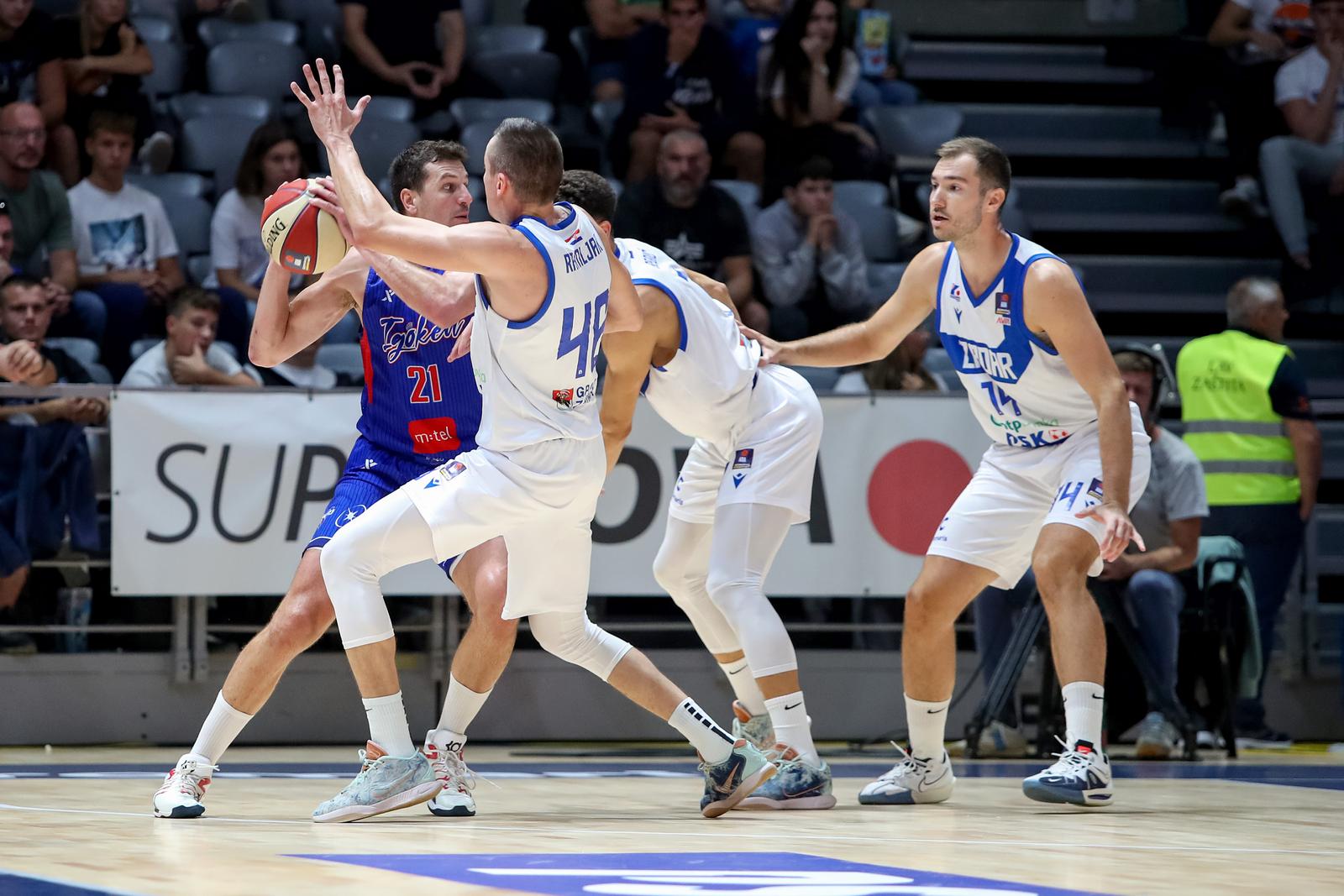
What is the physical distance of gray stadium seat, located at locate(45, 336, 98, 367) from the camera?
27.5 feet

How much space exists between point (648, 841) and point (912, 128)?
27.1 ft

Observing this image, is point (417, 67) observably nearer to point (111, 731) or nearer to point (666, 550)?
point (111, 731)

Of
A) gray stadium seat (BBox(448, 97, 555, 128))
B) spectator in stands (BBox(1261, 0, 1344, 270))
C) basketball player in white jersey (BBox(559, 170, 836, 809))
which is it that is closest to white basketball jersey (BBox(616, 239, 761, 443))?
basketball player in white jersey (BBox(559, 170, 836, 809))

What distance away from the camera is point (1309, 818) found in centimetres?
527

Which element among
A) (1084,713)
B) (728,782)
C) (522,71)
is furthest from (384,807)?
(522,71)

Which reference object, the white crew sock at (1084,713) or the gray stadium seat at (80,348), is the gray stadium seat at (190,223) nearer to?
the gray stadium seat at (80,348)

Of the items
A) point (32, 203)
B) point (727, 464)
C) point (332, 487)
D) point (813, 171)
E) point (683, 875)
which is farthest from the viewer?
point (813, 171)

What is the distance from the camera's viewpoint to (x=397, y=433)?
5.50 meters

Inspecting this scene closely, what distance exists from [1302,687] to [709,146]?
438 cm

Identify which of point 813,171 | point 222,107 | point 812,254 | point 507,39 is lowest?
point 812,254

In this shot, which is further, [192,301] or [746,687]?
[192,301]

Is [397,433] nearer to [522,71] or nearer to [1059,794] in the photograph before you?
[1059,794]

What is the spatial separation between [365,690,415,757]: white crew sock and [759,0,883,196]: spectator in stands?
6494mm

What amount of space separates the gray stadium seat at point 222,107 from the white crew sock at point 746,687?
5.67 m
